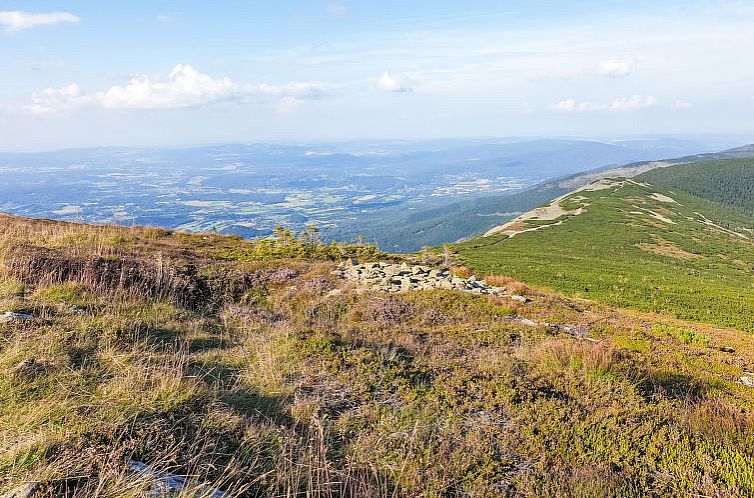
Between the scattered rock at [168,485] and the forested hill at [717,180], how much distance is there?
18928 cm

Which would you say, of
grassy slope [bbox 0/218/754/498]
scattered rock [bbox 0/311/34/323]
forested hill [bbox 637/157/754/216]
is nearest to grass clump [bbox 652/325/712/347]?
grassy slope [bbox 0/218/754/498]

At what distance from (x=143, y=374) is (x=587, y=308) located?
1601cm

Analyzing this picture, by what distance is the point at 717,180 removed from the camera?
570 feet

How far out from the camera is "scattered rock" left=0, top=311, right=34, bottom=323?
673cm

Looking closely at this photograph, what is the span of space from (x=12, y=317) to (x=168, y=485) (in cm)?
553

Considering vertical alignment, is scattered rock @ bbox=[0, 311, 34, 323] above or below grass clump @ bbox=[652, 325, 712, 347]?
above

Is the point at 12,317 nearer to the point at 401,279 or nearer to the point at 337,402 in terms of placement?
the point at 337,402

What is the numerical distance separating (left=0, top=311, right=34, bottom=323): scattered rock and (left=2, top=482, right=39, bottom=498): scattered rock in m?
4.81

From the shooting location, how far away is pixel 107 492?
338 cm

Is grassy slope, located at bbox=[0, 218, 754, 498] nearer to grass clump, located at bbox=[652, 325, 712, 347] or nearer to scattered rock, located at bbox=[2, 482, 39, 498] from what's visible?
scattered rock, located at bbox=[2, 482, 39, 498]

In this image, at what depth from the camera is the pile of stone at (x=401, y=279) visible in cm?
1484

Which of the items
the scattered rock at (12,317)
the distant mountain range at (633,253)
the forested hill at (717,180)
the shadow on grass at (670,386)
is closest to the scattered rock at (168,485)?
the scattered rock at (12,317)

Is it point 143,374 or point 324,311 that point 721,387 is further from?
point 143,374

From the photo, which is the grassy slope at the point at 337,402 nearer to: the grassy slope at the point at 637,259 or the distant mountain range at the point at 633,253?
the grassy slope at the point at 637,259
